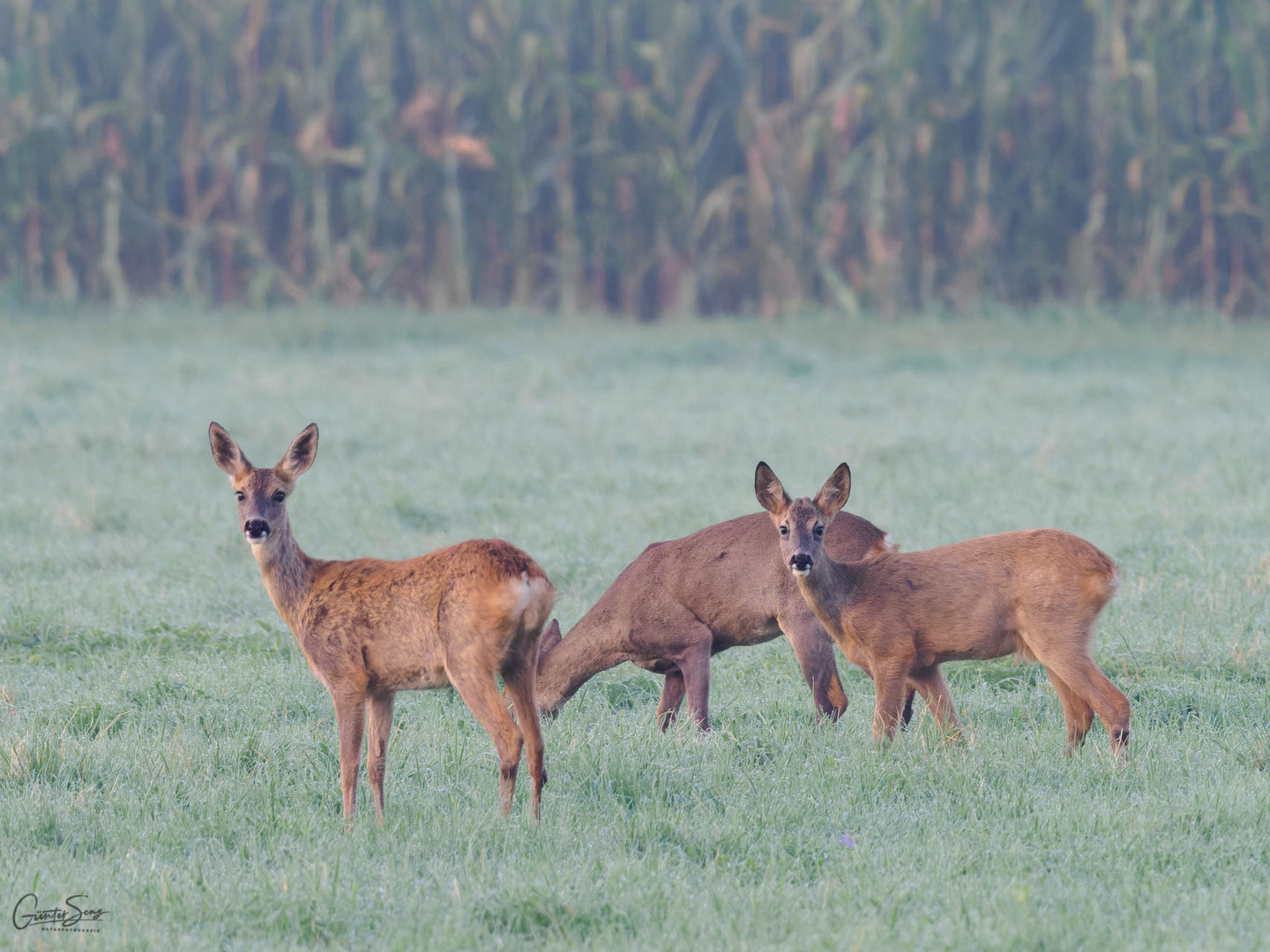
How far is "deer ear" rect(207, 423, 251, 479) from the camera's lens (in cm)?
555

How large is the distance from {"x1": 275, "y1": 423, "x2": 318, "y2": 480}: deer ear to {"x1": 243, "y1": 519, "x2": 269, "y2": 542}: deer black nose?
0.99 feet

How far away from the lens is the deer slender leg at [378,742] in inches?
202

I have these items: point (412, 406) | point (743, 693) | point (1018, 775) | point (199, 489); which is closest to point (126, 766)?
point (743, 693)

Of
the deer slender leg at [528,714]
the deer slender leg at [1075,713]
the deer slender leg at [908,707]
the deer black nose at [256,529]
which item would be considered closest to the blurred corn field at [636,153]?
the deer slender leg at [908,707]

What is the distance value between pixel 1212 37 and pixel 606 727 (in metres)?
15.7

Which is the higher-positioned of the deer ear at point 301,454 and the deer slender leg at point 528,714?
the deer ear at point 301,454

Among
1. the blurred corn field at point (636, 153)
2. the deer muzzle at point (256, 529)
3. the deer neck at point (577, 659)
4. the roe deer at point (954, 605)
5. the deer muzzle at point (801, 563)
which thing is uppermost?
the blurred corn field at point (636, 153)

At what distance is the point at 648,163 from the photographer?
20109mm

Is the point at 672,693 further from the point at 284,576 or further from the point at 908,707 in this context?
the point at 284,576

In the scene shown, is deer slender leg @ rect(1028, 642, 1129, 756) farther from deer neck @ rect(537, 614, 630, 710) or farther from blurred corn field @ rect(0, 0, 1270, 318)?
blurred corn field @ rect(0, 0, 1270, 318)

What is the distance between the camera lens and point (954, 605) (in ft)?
19.1

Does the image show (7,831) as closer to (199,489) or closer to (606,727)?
(606,727)

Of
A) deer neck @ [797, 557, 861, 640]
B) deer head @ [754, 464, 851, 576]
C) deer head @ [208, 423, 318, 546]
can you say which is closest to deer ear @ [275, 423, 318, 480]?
deer head @ [208, 423, 318, 546]

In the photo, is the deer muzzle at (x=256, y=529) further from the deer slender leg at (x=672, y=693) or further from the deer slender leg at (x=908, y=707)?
the deer slender leg at (x=908, y=707)
